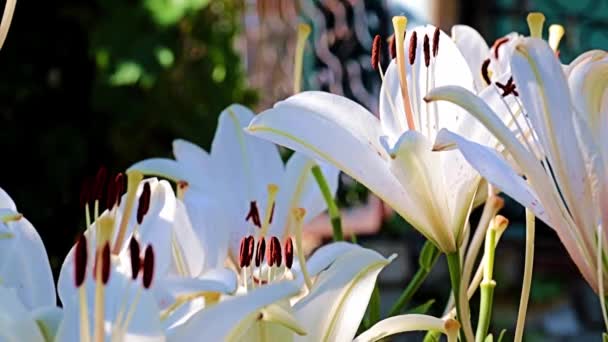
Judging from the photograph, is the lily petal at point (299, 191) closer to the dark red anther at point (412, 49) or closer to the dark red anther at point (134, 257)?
the dark red anther at point (412, 49)

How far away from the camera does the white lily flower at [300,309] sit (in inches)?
18.0

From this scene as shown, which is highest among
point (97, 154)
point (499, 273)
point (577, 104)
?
point (577, 104)

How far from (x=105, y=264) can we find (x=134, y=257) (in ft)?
0.09

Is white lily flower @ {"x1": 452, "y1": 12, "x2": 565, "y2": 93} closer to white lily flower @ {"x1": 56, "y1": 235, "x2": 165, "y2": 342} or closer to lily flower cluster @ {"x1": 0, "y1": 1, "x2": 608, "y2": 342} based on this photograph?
lily flower cluster @ {"x1": 0, "y1": 1, "x2": 608, "y2": 342}

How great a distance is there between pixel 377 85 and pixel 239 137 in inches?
115

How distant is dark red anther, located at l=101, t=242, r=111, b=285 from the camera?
440 millimetres

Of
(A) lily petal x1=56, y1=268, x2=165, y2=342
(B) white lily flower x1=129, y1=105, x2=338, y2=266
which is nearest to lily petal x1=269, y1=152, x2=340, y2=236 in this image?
(B) white lily flower x1=129, y1=105, x2=338, y2=266

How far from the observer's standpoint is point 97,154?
232cm

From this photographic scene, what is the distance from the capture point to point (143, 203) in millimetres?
532

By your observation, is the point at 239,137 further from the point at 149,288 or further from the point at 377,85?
the point at 377,85

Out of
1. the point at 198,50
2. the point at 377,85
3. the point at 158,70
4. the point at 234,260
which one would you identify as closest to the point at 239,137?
the point at 234,260

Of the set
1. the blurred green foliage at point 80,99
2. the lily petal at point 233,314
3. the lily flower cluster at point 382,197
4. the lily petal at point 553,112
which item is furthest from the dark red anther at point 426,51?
the blurred green foliage at point 80,99

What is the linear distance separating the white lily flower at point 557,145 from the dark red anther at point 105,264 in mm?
160

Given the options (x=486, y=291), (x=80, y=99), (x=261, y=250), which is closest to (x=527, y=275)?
(x=486, y=291)
